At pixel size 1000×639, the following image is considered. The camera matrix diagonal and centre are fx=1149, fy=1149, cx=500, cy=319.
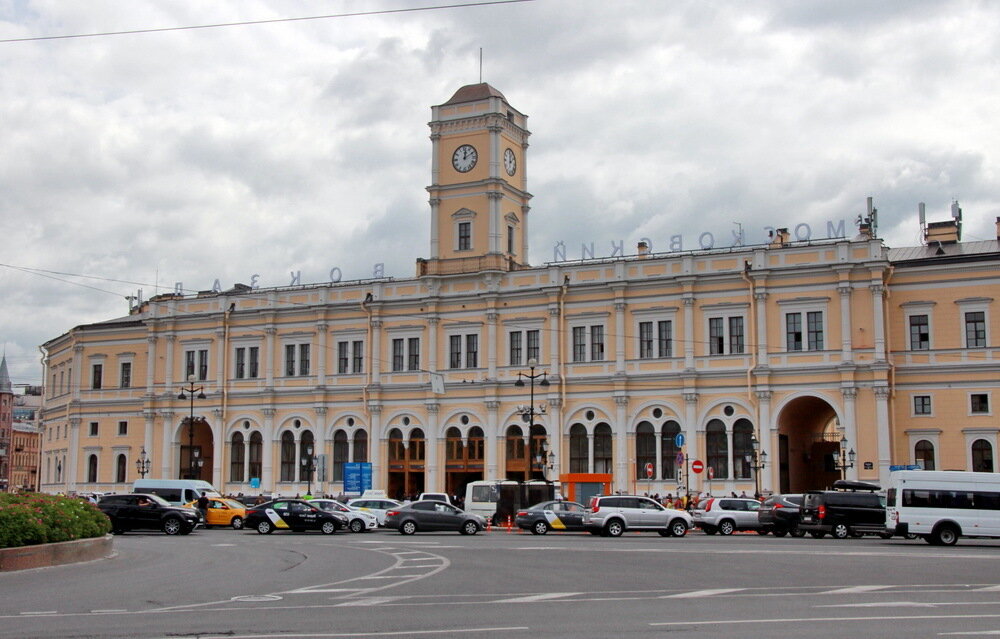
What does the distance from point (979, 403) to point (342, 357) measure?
121ft

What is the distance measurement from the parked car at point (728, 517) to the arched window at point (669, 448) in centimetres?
1642

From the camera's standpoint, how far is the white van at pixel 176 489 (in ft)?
177

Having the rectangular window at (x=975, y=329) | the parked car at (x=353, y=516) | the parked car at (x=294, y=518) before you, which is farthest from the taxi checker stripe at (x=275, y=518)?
the rectangular window at (x=975, y=329)

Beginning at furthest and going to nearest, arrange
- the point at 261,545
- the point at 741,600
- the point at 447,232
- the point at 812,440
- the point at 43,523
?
the point at 447,232 < the point at 812,440 < the point at 261,545 < the point at 43,523 < the point at 741,600

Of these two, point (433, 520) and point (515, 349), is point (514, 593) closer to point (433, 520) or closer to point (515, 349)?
point (433, 520)

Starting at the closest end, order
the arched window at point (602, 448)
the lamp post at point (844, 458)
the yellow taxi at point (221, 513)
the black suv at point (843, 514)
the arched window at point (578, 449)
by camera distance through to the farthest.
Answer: the black suv at point (843, 514)
the yellow taxi at point (221, 513)
the lamp post at point (844, 458)
the arched window at point (602, 448)
the arched window at point (578, 449)

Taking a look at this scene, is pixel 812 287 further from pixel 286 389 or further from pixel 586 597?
pixel 586 597

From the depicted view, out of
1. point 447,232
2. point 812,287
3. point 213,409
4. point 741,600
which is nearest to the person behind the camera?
point 741,600

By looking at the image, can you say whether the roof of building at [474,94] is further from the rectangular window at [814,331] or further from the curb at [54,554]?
the curb at [54,554]

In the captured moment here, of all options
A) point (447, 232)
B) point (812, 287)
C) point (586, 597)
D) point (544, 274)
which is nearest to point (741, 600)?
point (586, 597)

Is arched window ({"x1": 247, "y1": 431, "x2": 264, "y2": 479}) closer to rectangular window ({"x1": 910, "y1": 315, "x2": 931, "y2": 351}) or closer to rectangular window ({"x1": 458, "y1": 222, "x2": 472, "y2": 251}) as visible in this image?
rectangular window ({"x1": 458, "y1": 222, "x2": 472, "y2": 251})

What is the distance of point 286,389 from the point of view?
72.9m

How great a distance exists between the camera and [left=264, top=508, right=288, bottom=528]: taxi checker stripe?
4343 cm

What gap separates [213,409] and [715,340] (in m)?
33.2
